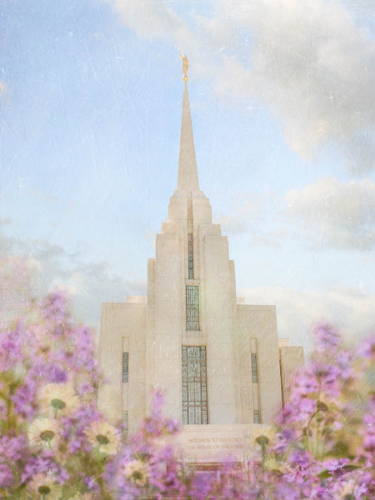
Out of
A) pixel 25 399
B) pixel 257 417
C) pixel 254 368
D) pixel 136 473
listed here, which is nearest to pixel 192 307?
pixel 254 368

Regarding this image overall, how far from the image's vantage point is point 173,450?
8.02 ft

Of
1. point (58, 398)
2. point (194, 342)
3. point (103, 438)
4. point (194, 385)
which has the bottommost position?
point (103, 438)

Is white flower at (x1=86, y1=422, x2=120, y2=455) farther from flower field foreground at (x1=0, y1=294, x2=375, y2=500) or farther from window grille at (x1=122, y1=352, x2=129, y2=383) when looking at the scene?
window grille at (x1=122, y1=352, x2=129, y2=383)

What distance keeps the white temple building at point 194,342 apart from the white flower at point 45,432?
88.6 feet

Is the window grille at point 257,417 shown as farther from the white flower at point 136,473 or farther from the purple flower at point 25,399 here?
the white flower at point 136,473

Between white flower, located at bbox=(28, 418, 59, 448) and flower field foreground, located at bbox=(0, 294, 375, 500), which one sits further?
white flower, located at bbox=(28, 418, 59, 448)

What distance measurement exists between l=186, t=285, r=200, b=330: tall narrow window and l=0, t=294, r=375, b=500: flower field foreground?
97.3ft

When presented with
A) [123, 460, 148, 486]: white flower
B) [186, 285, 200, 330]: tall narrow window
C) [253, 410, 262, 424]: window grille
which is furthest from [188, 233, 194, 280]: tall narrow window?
[123, 460, 148, 486]: white flower

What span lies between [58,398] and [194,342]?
29.3 m

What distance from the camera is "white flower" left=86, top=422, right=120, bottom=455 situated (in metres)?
2.41

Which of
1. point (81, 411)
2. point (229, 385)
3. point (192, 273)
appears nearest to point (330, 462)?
point (81, 411)

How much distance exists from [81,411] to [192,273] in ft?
102

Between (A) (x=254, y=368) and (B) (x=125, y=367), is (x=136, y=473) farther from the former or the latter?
(A) (x=254, y=368)

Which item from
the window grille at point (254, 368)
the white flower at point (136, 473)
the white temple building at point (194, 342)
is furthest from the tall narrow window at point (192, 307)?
the white flower at point (136, 473)
